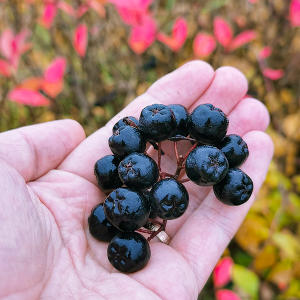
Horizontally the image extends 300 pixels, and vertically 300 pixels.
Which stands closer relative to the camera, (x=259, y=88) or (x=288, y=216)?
(x=288, y=216)

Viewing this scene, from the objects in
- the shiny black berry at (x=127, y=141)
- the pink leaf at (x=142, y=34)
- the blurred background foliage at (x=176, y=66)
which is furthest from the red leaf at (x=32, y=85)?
the shiny black berry at (x=127, y=141)

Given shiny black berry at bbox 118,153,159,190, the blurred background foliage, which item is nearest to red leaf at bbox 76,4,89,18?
the blurred background foliage

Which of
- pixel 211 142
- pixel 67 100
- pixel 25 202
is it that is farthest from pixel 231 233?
pixel 67 100

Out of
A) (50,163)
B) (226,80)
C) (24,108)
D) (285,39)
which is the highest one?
(285,39)

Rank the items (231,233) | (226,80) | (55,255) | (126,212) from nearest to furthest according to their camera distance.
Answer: (126,212)
(55,255)
(231,233)
(226,80)

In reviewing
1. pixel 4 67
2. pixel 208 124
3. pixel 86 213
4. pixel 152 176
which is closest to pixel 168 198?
pixel 152 176

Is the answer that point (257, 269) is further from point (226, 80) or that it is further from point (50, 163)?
point (50, 163)

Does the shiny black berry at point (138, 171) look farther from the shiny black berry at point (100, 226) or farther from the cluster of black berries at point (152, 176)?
the shiny black berry at point (100, 226)
